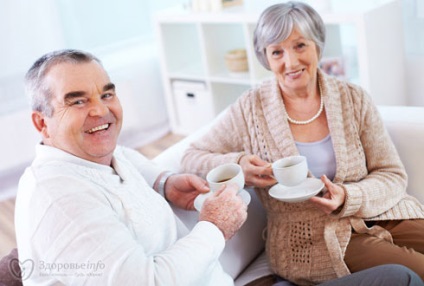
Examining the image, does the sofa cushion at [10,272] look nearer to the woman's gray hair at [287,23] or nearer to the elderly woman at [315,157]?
the elderly woman at [315,157]

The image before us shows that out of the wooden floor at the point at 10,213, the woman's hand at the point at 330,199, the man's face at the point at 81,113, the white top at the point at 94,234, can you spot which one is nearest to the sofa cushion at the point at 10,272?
the white top at the point at 94,234

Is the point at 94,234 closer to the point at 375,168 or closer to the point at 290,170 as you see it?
the point at 290,170

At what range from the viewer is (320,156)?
6.15 feet

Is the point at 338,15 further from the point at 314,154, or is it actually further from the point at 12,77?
the point at 12,77

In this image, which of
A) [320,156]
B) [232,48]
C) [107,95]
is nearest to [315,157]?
[320,156]

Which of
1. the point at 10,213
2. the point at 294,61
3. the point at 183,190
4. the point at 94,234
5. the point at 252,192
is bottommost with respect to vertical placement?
the point at 10,213

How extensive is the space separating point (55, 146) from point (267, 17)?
768 millimetres

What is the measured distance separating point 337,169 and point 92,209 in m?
0.80

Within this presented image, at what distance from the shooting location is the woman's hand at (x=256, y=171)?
70.6 inches

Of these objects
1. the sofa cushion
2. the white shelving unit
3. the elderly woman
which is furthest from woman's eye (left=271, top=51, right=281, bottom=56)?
the white shelving unit

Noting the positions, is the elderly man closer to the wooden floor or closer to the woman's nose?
the woman's nose

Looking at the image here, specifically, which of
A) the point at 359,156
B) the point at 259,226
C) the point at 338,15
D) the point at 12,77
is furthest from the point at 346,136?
the point at 12,77

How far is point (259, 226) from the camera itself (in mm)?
2016

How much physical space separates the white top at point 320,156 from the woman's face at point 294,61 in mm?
183
